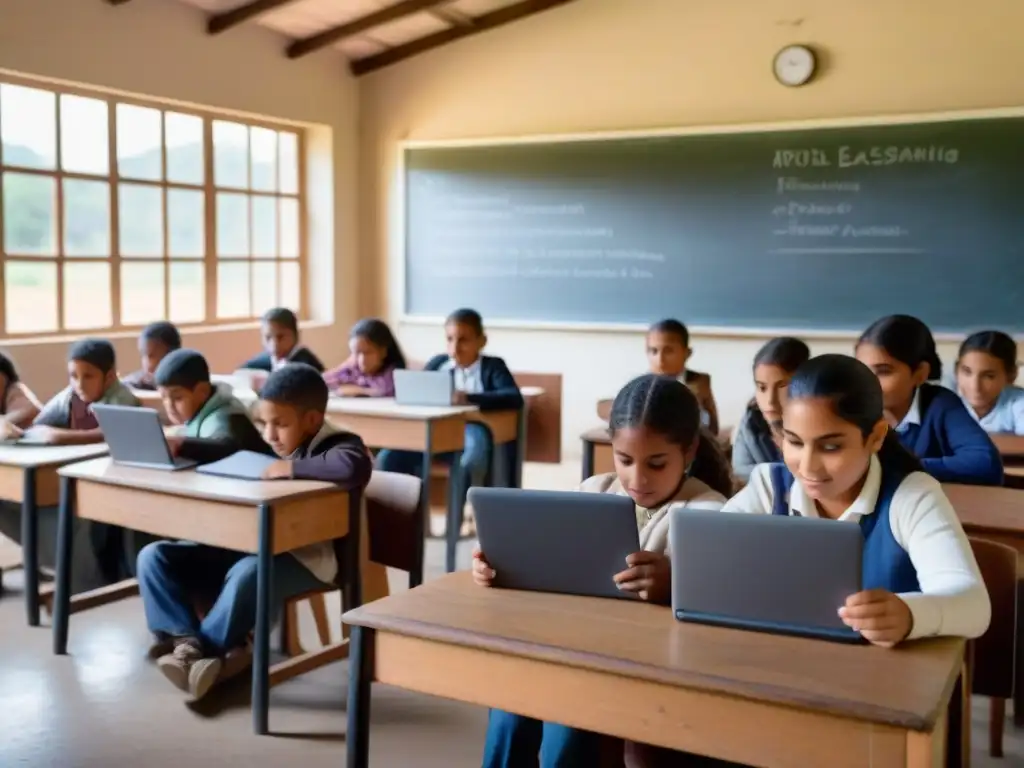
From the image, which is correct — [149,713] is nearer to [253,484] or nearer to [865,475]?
[253,484]

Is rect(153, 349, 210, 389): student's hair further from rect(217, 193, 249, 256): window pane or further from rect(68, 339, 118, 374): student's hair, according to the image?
rect(217, 193, 249, 256): window pane

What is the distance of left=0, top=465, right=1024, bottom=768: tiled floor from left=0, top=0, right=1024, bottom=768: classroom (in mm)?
15

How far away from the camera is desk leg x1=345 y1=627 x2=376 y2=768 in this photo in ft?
5.08

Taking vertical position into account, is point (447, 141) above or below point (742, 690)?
above

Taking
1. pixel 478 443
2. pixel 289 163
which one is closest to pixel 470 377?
pixel 478 443

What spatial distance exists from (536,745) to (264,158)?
519cm

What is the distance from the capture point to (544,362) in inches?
249

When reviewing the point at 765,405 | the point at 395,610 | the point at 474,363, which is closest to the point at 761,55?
the point at 474,363

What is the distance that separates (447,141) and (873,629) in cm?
548

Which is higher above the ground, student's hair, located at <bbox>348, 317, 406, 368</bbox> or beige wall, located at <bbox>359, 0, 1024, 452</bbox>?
beige wall, located at <bbox>359, 0, 1024, 452</bbox>

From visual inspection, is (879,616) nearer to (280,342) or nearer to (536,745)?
(536,745)

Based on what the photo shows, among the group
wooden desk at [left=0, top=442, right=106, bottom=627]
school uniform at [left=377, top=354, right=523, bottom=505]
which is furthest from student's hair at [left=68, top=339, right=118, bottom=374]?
school uniform at [left=377, top=354, right=523, bottom=505]

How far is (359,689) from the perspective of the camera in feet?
5.17

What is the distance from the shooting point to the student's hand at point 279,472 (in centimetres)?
271
